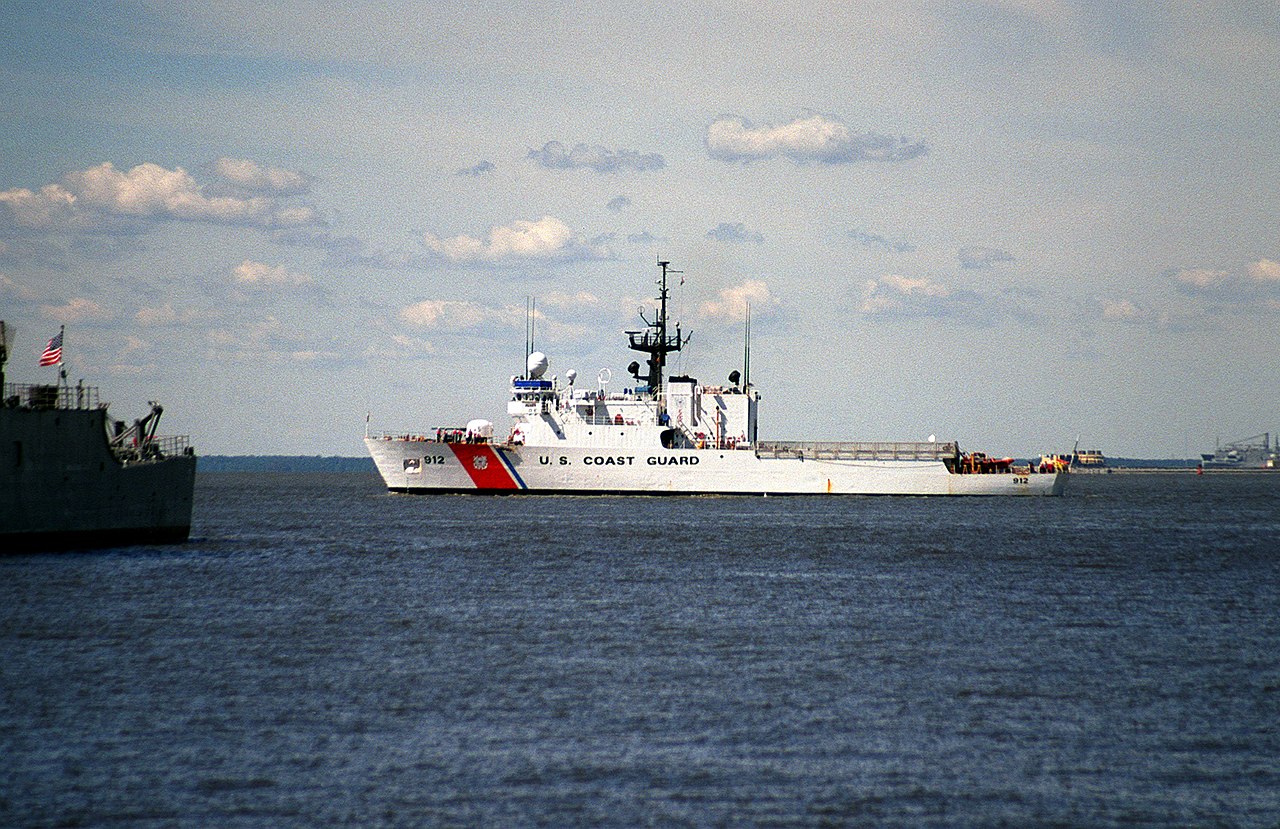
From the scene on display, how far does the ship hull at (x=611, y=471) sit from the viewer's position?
81312 mm

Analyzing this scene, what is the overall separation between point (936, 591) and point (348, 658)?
675 inches

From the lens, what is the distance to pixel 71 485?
37.1 m

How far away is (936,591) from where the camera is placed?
116 feet

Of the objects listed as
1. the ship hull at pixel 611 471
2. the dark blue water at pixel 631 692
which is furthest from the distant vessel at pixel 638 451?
the dark blue water at pixel 631 692

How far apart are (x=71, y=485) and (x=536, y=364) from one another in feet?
155

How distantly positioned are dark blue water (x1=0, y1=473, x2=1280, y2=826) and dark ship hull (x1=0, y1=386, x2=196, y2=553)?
0.90 metres

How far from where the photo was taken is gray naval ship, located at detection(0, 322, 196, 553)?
35.0 m

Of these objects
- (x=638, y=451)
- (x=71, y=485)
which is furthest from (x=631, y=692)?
(x=638, y=451)

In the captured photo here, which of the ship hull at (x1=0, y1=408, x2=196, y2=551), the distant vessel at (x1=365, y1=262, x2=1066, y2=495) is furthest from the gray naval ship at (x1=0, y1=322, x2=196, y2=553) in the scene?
the distant vessel at (x1=365, y1=262, x2=1066, y2=495)

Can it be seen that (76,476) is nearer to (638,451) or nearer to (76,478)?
(76,478)

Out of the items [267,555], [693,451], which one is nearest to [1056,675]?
[267,555]

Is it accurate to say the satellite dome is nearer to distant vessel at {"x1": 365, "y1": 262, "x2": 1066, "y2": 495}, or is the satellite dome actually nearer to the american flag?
distant vessel at {"x1": 365, "y1": 262, "x2": 1066, "y2": 495}

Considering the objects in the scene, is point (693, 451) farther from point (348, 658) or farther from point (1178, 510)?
point (348, 658)

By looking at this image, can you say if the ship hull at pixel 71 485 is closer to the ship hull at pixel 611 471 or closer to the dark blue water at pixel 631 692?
the dark blue water at pixel 631 692
